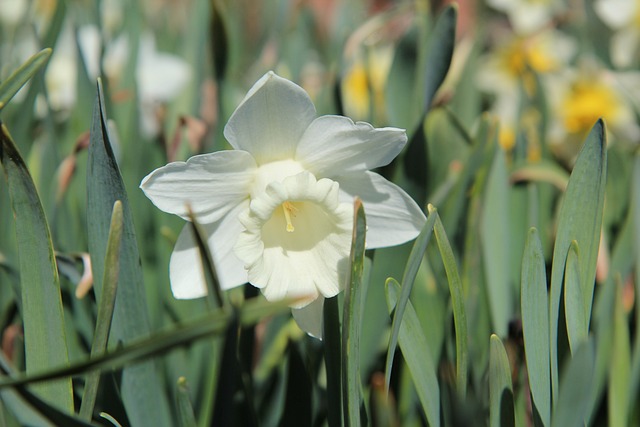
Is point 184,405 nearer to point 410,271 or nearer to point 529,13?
point 410,271

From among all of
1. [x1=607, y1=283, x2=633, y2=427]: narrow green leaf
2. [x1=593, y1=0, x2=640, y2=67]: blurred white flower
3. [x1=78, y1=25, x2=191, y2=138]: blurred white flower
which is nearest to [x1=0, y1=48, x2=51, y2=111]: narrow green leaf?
[x1=607, y1=283, x2=633, y2=427]: narrow green leaf

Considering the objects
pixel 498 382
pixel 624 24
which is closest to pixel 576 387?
pixel 498 382

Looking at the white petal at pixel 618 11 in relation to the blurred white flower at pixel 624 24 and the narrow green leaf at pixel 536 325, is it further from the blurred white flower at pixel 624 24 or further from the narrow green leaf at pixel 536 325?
the narrow green leaf at pixel 536 325

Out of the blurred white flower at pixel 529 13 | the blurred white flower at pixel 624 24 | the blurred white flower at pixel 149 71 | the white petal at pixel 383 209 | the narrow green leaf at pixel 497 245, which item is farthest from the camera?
the blurred white flower at pixel 529 13

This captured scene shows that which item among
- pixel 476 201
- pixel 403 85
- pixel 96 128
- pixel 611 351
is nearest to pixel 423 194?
pixel 476 201

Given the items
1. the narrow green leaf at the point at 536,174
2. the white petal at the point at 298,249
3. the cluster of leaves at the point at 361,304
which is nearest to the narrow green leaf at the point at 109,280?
the cluster of leaves at the point at 361,304

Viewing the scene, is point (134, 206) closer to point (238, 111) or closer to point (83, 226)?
point (83, 226)
